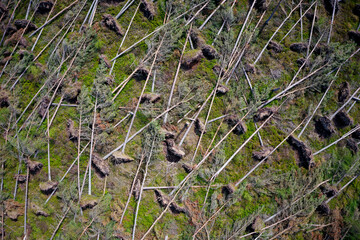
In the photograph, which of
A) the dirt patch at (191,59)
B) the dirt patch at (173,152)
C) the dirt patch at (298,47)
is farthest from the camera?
the dirt patch at (298,47)

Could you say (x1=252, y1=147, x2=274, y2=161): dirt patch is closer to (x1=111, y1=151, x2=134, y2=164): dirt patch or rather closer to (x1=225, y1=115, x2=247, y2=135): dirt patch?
(x1=225, y1=115, x2=247, y2=135): dirt patch

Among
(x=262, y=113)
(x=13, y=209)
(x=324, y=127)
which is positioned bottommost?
(x=13, y=209)

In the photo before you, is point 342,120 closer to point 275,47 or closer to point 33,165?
point 275,47

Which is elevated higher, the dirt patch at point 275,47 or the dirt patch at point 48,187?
the dirt patch at point 275,47

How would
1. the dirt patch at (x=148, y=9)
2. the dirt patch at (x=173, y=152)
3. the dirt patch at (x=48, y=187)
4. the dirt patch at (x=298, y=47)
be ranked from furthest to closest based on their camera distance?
1. the dirt patch at (x=298, y=47)
2. the dirt patch at (x=148, y=9)
3. the dirt patch at (x=173, y=152)
4. the dirt patch at (x=48, y=187)

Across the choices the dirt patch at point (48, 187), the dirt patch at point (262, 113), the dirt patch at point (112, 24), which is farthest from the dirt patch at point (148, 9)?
the dirt patch at point (48, 187)

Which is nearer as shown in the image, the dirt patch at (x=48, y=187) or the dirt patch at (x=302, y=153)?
the dirt patch at (x=48, y=187)

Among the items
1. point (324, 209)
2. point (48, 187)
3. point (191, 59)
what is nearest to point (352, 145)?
point (324, 209)

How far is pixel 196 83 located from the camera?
17.7 ft

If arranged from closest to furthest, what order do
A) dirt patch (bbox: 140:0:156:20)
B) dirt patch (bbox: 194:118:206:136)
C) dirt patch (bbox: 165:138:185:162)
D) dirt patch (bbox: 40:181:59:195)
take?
1. dirt patch (bbox: 40:181:59:195)
2. dirt patch (bbox: 165:138:185:162)
3. dirt patch (bbox: 194:118:206:136)
4. dirt patch (bbox: 140:0:156:20)

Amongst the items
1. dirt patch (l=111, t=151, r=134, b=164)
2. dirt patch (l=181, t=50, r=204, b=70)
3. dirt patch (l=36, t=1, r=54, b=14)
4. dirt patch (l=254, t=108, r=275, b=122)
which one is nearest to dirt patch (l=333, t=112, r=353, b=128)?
dirt patch (l=254, t=108, r=275, b=122)

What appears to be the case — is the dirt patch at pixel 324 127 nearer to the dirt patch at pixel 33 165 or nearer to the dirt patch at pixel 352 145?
the dirt patch at pixel 352 145

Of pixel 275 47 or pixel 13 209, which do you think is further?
pixel 275 47

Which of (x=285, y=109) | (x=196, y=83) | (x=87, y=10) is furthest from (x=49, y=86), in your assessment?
(x=285, y=109)
